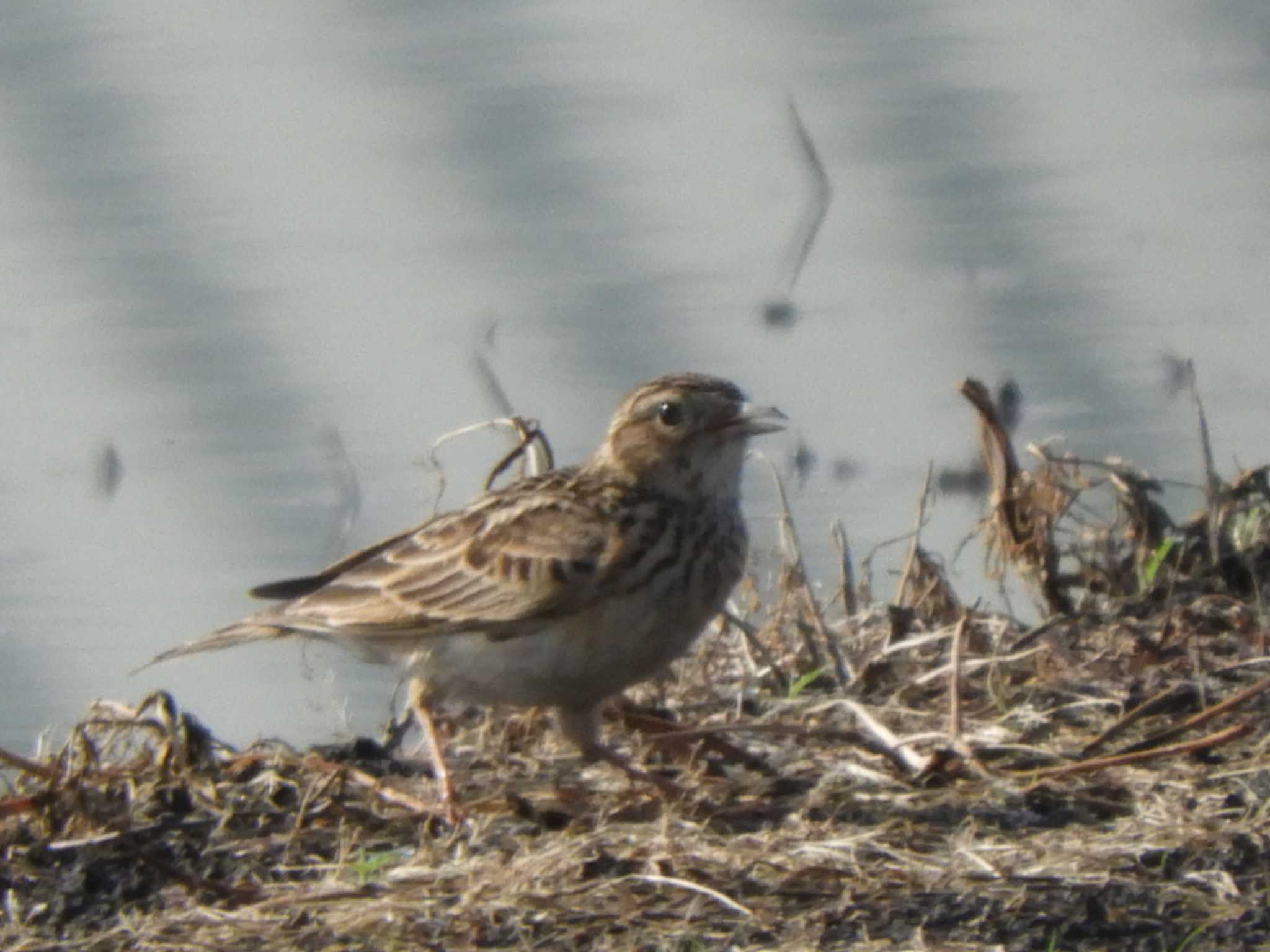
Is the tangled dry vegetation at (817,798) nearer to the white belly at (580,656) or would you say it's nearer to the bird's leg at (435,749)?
the bird's leg at (435,749)

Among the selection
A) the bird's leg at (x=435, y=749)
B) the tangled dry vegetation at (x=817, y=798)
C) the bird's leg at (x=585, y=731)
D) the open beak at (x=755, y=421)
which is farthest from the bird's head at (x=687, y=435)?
the bird's leg at (x=435, y=749)

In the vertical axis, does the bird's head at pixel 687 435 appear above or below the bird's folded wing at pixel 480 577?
above

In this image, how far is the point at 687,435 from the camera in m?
5.57

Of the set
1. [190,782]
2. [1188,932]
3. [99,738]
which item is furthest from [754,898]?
[99,738]

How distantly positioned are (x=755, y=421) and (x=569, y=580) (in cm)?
60

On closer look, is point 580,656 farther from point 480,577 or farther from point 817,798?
point 817,798

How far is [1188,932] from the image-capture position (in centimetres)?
396

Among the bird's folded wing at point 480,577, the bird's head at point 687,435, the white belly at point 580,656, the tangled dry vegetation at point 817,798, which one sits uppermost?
the bird's head at point 687,435

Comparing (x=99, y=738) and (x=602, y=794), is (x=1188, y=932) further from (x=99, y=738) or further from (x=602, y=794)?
(x=99, y=738)

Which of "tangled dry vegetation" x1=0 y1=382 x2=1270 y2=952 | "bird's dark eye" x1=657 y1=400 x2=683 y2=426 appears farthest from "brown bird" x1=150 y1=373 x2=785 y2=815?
"tangled dry vegetation" x1=0 y1=382 x2=1270 y2=952

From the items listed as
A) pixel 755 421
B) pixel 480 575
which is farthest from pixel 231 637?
pixel 755 421

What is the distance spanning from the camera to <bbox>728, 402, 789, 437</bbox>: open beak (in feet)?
17.8

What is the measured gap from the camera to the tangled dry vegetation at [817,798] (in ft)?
13.3

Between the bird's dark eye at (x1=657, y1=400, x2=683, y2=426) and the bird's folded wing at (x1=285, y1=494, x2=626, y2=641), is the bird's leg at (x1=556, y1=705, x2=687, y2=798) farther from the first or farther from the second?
the bird's dark eye at (x1=657, y1=400, x2=683, y2=426)
